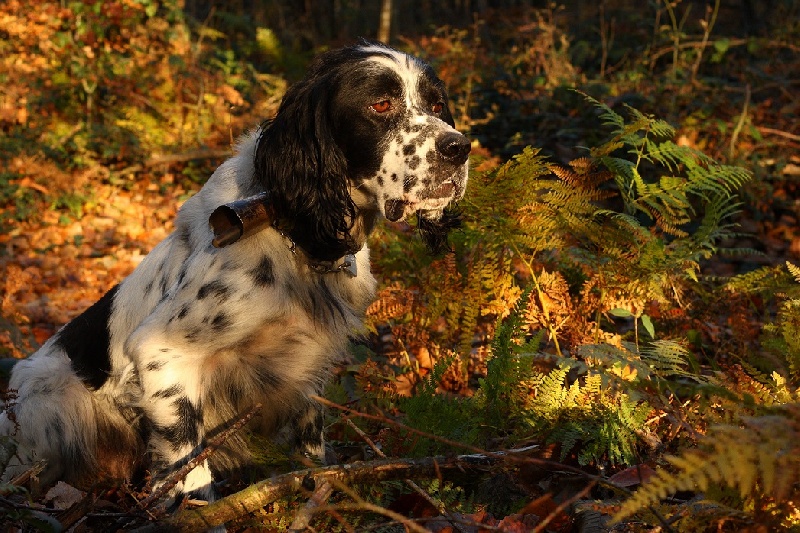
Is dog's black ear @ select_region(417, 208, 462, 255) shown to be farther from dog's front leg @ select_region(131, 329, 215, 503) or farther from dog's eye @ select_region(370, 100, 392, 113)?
dog's front leg @ select_region(131, 329, 215, 503)

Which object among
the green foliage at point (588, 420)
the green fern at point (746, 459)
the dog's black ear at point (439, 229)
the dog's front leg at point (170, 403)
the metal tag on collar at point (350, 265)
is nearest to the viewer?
the green fern at point (746, 459)

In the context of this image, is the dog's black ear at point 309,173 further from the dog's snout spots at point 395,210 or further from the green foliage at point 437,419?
the green foliage at point 437,419

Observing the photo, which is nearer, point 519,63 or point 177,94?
point 177,94

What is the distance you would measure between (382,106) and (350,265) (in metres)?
0.72

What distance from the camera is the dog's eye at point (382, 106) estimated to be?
11.6 feet

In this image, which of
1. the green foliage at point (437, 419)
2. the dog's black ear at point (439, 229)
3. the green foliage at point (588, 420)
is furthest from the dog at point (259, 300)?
the green foliage at point (588, 420)

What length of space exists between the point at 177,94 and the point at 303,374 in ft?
26.9

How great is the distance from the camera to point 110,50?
10805 millimetres

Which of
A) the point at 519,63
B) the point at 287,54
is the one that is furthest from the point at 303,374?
the point at 287,54

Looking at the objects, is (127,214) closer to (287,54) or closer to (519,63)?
(519,63)

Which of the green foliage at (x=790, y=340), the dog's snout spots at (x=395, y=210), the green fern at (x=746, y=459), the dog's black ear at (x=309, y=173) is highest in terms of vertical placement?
the dog's black ear at (x=309, y=173)

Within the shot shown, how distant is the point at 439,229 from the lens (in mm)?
4113

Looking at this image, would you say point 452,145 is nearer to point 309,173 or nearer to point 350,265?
point 309,173

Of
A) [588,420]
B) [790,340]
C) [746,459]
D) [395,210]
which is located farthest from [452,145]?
[746,459]
